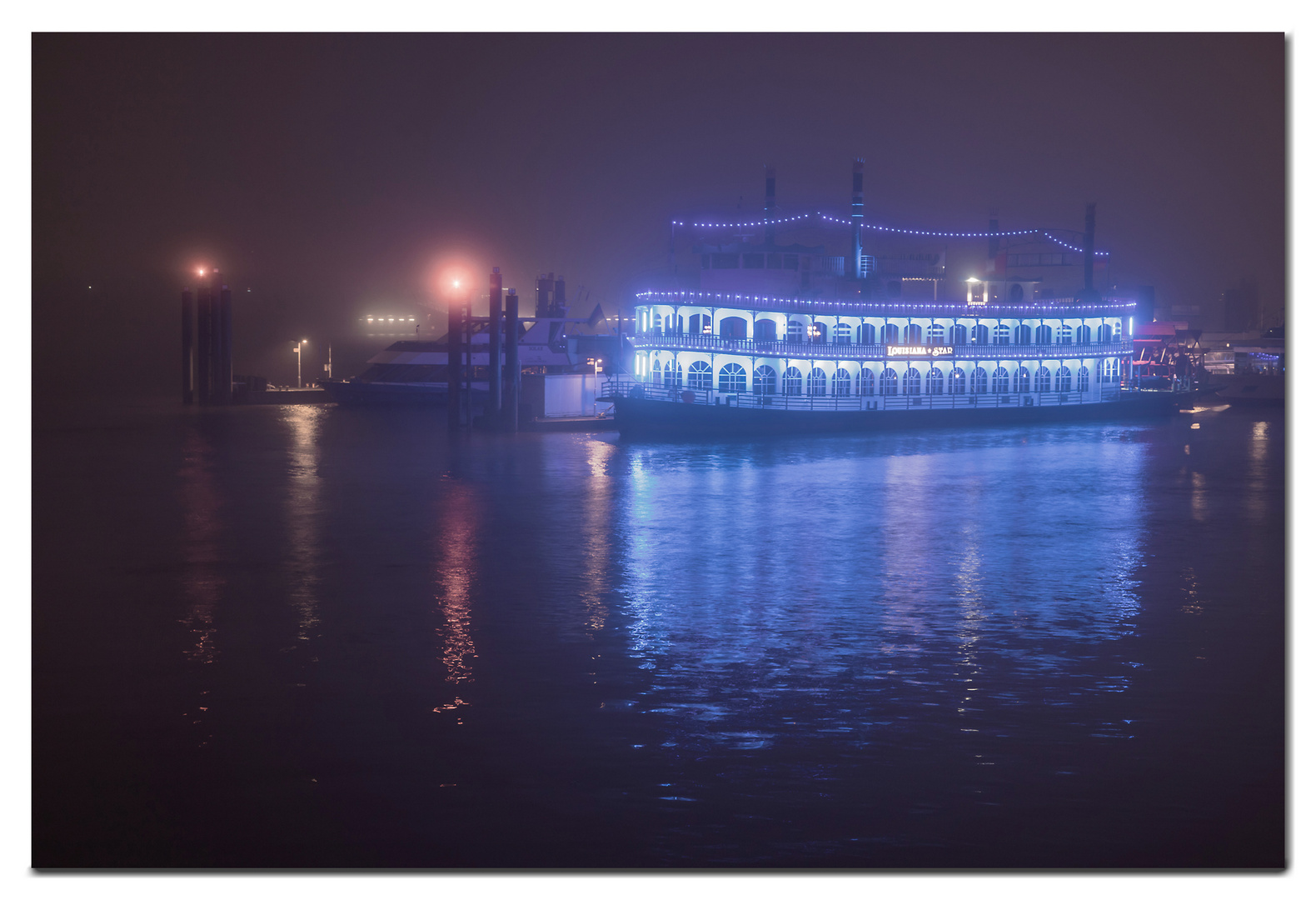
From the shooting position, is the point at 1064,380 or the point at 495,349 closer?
the point at 495,349

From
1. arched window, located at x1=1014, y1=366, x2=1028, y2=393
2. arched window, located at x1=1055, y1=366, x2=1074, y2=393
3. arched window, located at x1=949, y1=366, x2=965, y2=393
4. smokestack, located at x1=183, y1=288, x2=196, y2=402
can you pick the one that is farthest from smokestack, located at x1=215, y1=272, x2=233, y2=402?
arched window, located at x1=1055, y1=366, x2=1074, y2=393

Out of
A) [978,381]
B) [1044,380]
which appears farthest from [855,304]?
[1044,380]

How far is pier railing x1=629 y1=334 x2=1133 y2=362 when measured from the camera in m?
43.7

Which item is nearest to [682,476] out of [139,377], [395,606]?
[395,606]

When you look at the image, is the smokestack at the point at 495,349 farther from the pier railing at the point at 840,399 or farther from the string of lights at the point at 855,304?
the string of lights at the point at 855,304

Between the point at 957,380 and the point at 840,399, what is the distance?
691cm

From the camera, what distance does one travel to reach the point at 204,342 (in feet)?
186

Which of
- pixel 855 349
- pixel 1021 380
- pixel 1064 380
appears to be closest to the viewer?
pixel 855 349

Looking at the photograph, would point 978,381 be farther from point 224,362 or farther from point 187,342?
point 187,342

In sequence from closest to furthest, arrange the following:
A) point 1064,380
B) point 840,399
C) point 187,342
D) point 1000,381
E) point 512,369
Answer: point 512,369, point 840,399, point 1000,381, point 1064,380, point 187,342

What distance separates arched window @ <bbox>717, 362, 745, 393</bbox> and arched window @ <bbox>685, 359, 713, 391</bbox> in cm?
35

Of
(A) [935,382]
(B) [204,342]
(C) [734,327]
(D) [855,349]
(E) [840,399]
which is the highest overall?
(B) [204,342]

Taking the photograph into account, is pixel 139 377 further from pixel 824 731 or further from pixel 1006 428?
pixel 824 731

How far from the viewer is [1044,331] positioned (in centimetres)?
5319
